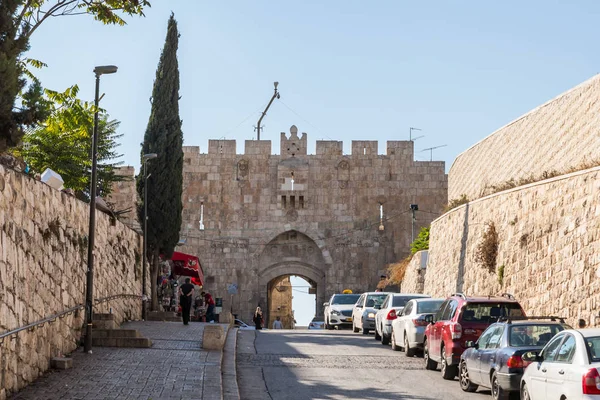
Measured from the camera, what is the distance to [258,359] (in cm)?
2116

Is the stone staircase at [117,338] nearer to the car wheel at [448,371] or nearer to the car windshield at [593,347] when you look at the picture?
the car wheel at [448,371]

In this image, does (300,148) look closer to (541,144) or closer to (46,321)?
(541,144)

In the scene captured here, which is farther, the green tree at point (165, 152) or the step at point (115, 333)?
the green tree at point (165, 152)

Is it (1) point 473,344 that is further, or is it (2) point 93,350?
(2) point 93,350

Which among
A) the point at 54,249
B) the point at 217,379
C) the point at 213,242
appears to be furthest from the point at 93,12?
the point at 213,242

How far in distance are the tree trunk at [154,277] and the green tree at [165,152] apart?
0.16 ft

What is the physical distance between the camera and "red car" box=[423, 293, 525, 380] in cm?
1764

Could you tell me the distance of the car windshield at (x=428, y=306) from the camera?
74.4 ft

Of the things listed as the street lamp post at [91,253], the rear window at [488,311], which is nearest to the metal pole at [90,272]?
the street lamp post at [91,253]

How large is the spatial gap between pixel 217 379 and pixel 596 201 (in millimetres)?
9018

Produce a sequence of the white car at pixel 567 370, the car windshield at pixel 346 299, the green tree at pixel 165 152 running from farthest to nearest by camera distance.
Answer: the green tree at pixel 165 152 → the car windshield at pixel 346 299 → the white car at pixel 567 370

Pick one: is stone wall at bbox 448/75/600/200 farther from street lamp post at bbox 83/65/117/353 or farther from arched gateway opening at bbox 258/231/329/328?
arched gateway opening at bbox 258/231/329/328

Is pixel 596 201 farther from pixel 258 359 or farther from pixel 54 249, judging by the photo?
pixel 54 249

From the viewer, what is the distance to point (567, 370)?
11352 mm
